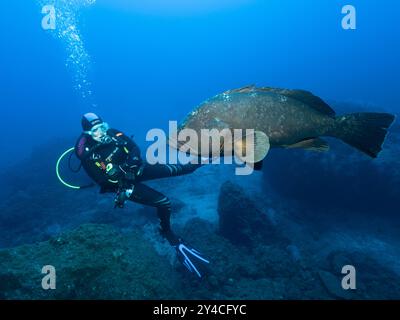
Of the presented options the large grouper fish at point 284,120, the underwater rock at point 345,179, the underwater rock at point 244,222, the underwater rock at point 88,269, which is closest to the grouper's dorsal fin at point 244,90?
the large grouper fish at point 284,120

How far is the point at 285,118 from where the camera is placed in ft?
7.44

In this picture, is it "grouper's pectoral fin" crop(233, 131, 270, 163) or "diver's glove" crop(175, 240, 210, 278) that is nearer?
"grouper's pectoral fin" crop(233, 131, 270, 163)

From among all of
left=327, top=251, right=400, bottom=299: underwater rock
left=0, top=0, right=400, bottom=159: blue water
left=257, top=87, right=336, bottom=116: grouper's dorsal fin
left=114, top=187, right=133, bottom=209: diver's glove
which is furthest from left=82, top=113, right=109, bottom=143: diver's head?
left=0, top=0, right=400, bottom=159: blue water

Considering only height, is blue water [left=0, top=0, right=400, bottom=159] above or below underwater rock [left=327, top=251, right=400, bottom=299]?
above

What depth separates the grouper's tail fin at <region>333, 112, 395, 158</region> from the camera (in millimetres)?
2244

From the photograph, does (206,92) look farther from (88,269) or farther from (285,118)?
(285,118)

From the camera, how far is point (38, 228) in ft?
36.3

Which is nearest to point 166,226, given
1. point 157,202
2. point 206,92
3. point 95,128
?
point 157,202

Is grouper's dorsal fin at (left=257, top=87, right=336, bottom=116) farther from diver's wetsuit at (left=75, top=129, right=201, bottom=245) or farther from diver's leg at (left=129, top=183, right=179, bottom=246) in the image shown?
diver's leg at (left=129, top=183, right=179, bottom=246)

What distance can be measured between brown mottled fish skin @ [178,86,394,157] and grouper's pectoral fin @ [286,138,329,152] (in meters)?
0.03

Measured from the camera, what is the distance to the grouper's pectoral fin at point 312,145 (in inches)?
94.0

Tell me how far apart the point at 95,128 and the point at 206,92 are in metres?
108

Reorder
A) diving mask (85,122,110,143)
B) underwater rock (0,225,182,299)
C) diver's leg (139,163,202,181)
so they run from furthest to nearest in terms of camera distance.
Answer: diver's leg (139,163,202,181), diving mask (85,122,110,143), underwater rock (0,225,182,299)
